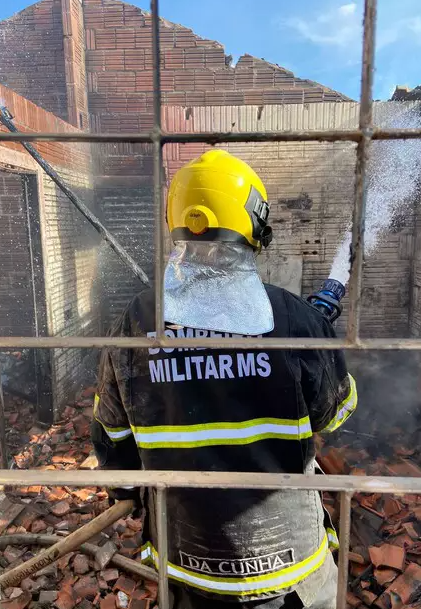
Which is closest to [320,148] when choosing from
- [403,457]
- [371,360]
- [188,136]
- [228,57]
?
[371,360]

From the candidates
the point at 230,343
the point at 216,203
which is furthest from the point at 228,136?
the point at 216,203

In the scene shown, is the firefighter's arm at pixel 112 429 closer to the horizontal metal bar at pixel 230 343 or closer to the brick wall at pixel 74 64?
the horizontal metal bar at pixel 230 343

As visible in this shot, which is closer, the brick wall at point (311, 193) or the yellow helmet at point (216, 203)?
the yellow helmet at point (216, 203)

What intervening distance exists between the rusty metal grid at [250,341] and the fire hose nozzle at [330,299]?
1.56 m

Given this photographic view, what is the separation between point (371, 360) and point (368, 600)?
4.05m

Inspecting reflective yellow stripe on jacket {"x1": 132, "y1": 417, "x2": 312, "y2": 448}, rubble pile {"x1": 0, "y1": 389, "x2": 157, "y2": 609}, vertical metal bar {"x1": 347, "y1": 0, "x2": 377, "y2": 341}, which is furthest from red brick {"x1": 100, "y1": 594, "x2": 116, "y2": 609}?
vertical metal bar {"x1": 347, "y1": 0, "x2": 377, "y2": 341}

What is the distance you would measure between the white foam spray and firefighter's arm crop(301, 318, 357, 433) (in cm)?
553

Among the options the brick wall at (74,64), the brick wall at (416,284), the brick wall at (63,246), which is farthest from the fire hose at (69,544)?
the brick wall at (74,64)

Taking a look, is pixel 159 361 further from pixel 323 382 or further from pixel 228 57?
pixel 228 57

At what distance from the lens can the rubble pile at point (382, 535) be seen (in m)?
3.09

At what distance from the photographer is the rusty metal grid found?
3.19 feet

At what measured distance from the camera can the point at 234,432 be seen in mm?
1675

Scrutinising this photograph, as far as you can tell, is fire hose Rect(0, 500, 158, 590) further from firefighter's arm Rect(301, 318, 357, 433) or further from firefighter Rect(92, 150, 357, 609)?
firefighter's arm Rect(301, 318, 357, 433)

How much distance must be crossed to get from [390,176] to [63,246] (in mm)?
5381
